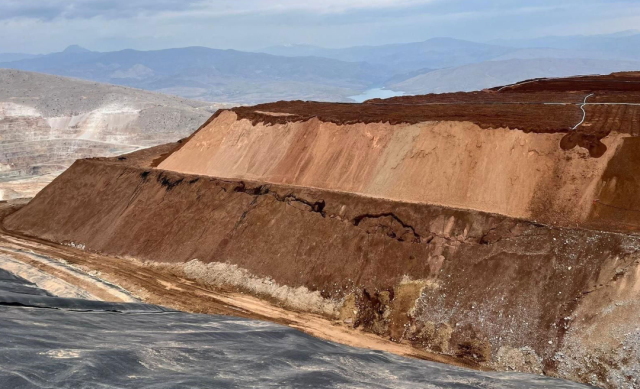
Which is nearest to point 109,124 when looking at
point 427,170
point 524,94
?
point 524,94

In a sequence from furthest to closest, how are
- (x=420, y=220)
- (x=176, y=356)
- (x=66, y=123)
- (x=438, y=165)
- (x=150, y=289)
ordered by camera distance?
(x=66, y=123) → (x=438, y=165) → (x=150, y=289) → (x=420, y=220) → (x=176, y=356)

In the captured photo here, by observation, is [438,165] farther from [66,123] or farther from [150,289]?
[66,123]

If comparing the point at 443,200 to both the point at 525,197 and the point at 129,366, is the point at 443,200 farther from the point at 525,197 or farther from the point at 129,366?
the point at 129,366

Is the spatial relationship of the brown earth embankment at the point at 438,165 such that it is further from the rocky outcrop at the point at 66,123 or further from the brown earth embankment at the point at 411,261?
the rocky outcrop at the point at 66,123

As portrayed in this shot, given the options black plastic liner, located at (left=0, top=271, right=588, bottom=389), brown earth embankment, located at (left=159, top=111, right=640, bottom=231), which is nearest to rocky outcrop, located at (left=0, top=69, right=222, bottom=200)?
brown earth embankment, located at (left=159, top=111, right=640, bottom=231)

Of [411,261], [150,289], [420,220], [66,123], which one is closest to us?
[411,261]

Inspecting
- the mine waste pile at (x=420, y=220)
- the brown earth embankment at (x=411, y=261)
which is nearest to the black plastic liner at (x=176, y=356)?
the brown earth embankment at (x=411, y=261)

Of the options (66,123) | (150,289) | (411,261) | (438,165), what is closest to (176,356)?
(411,261)

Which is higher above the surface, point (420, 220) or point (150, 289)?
point (420, 220)
